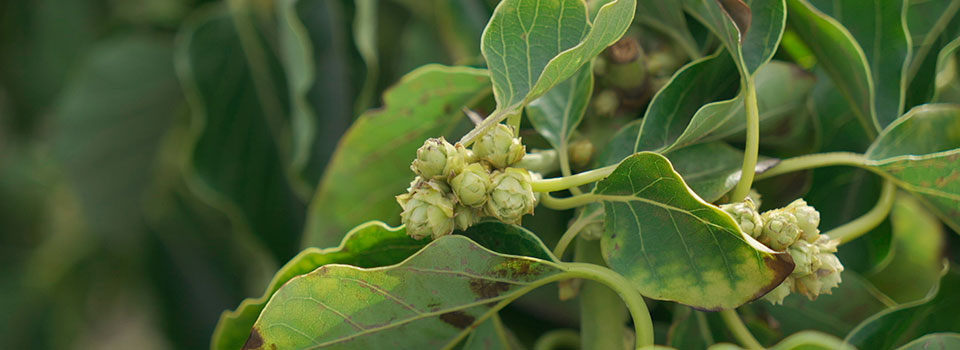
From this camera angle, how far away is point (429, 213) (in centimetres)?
36

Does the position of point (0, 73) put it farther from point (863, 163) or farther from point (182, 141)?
point (863, 163)

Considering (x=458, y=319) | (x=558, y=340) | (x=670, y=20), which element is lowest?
(x=558, y=340)

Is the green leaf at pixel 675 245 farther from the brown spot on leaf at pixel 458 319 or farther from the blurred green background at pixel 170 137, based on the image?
the blurred green background at pixel 170 137

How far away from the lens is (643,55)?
1.65 ft

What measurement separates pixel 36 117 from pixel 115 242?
0.73 ft

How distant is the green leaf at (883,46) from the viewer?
477mm

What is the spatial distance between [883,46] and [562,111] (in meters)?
0.22

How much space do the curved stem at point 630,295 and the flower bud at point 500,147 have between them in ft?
0.20

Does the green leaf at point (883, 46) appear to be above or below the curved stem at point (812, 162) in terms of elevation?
above

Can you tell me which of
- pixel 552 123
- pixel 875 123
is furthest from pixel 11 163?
pixel 875 123

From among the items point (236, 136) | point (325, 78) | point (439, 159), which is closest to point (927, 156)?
point (439, 159)

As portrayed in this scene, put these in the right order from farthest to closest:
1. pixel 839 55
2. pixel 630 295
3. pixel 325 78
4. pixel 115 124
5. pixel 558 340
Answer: pixel 115 124
pixel 325 78
pixel 558 340
pixel 839 55
pixel 630 295

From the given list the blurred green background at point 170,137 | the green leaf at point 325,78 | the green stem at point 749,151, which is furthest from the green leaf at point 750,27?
the green leaf at point 325,78

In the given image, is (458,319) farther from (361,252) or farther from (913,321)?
(913,321)
